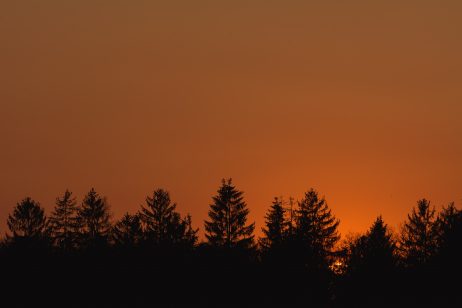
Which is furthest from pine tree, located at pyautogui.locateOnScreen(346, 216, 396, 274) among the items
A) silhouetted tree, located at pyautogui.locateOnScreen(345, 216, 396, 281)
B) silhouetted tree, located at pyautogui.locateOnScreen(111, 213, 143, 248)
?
silhouetted tree, located at pyautogui.locateOnScreen(111, 213, 143, 248)

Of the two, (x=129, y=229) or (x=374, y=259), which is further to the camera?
(x=129, y=229)

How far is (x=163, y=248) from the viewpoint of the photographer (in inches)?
3637

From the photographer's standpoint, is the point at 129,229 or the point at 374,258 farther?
the point at 129,229

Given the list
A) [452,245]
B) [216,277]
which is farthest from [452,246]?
[216,277]

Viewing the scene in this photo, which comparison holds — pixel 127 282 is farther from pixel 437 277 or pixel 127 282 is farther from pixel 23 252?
pixel 437 277

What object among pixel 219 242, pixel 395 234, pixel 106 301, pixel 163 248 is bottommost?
pixel 106 301

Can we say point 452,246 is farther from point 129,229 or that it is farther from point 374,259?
point 129,229

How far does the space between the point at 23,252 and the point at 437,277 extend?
32195 mm

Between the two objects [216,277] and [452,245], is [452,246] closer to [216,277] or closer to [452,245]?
[452,245]

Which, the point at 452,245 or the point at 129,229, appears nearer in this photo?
the point at 452,245

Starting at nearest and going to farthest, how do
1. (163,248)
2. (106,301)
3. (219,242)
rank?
1. (106,301)
2. (163,248)
3. (219,242)

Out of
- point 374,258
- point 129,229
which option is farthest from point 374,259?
point 129,229

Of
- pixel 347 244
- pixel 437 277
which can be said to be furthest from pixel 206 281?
pixel 347 244

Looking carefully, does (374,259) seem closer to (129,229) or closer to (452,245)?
(452,245)
